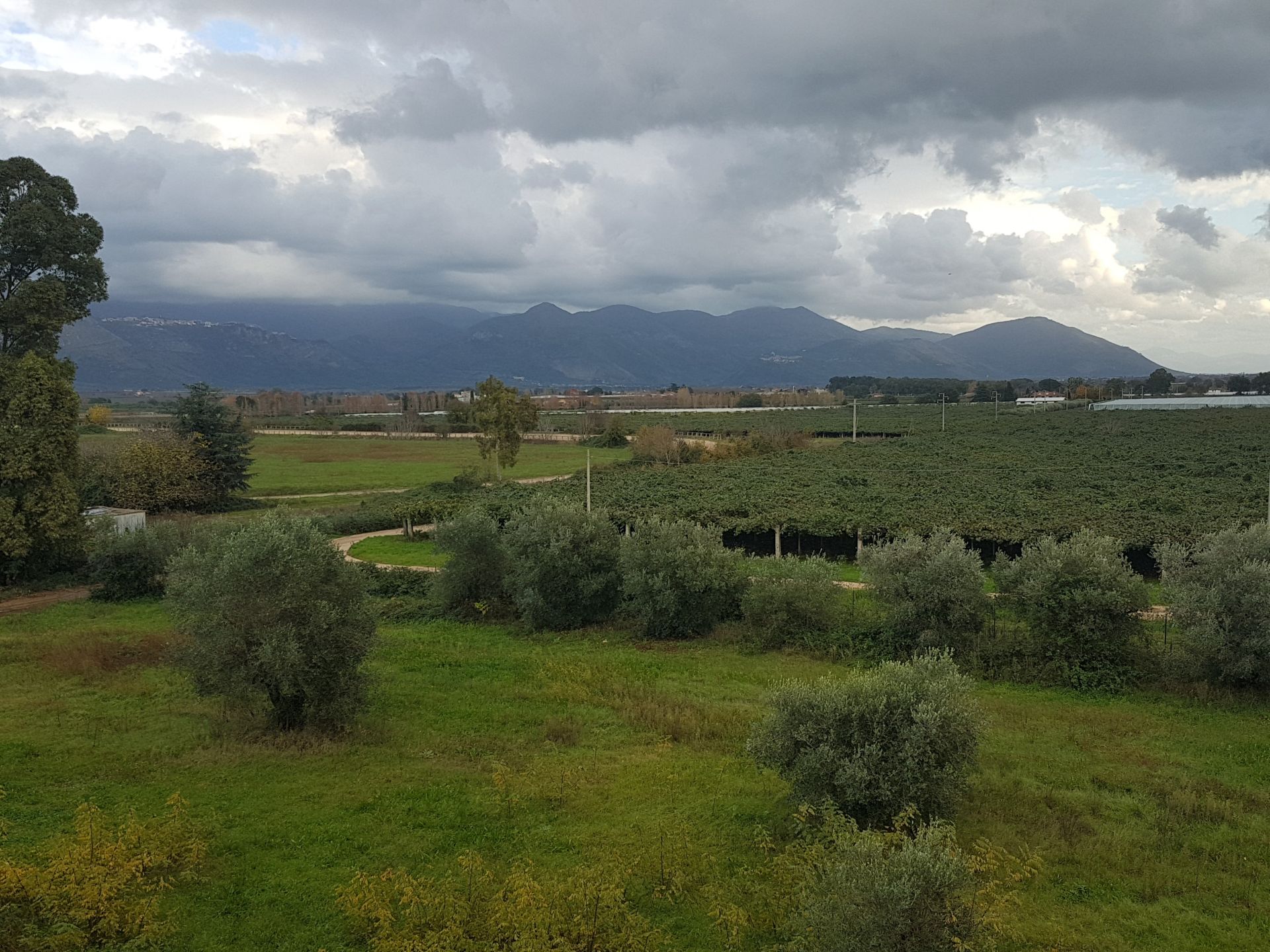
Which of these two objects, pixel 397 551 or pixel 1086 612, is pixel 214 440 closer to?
pixel 397 551

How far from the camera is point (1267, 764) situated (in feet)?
52.0

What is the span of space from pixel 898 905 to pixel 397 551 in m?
33.4

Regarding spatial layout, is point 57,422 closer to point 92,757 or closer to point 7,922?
point 92,757

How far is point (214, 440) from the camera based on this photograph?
182 feet

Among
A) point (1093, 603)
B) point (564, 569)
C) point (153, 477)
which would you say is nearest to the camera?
point (1093, 603)

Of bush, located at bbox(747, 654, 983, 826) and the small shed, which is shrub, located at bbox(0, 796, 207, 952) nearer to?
bush, located at bbox(747, 654, 983, 826)

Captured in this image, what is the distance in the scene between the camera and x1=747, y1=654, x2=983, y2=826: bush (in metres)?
12.7

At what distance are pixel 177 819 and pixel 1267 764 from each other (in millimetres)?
18751

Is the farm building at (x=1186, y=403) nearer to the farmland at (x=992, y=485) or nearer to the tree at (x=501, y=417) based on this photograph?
the farmland at (x=992, y=485)

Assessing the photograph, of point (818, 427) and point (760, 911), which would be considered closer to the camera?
point (760, 911)

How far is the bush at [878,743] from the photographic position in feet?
41.8

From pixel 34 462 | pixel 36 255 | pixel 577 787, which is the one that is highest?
pixel 36 255

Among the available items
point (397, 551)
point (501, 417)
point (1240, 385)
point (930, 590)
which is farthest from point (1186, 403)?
A: point (930, 590)

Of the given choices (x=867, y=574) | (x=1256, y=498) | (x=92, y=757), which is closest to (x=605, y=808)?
(x=92, y=757)
